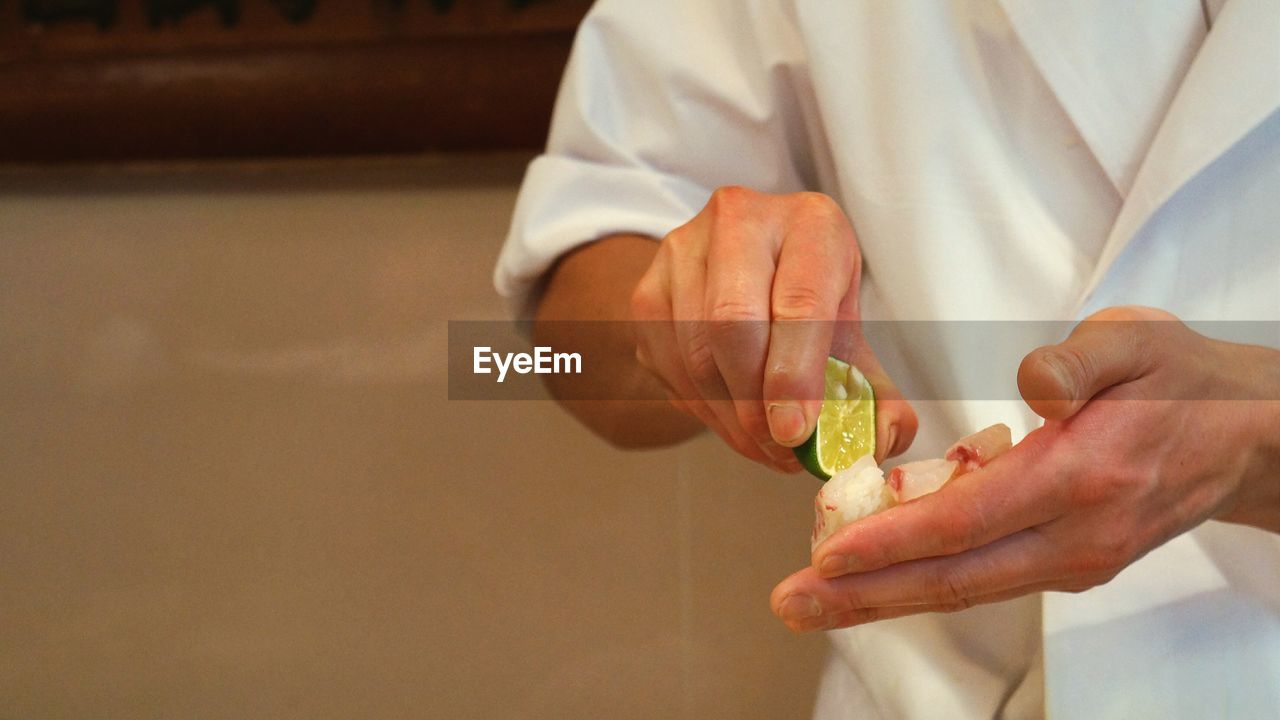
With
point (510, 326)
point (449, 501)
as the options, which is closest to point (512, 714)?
point (449, 501)

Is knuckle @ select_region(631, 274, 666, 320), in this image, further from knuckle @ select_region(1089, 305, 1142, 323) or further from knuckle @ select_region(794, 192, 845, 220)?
knuckle @ select_region(1089, 305, 1142, 323)

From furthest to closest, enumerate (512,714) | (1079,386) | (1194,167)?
(512,714)
(1194,167)
(1079,386)

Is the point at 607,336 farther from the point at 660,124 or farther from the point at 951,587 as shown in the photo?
the point at 951,587

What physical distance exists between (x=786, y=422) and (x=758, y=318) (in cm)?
5

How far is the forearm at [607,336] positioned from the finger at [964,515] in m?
0.28

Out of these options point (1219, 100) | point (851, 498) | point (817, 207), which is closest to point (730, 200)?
point (817, 207)

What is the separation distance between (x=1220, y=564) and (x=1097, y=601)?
0.22 ft

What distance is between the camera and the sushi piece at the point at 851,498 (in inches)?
16.9

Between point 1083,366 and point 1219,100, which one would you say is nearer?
point 1083,366

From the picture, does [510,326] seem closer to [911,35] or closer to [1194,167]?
[911,35]

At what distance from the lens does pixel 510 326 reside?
1005 mm

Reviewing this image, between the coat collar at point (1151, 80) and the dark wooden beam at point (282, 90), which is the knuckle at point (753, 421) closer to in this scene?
the coat collar at point (1151, 80)

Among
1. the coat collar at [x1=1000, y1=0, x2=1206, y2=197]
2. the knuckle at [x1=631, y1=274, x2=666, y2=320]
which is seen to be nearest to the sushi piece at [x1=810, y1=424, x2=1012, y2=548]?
the knuckle at [x1=631, y1=274, x2=666, y2=320]

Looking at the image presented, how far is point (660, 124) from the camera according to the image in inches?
28.3
